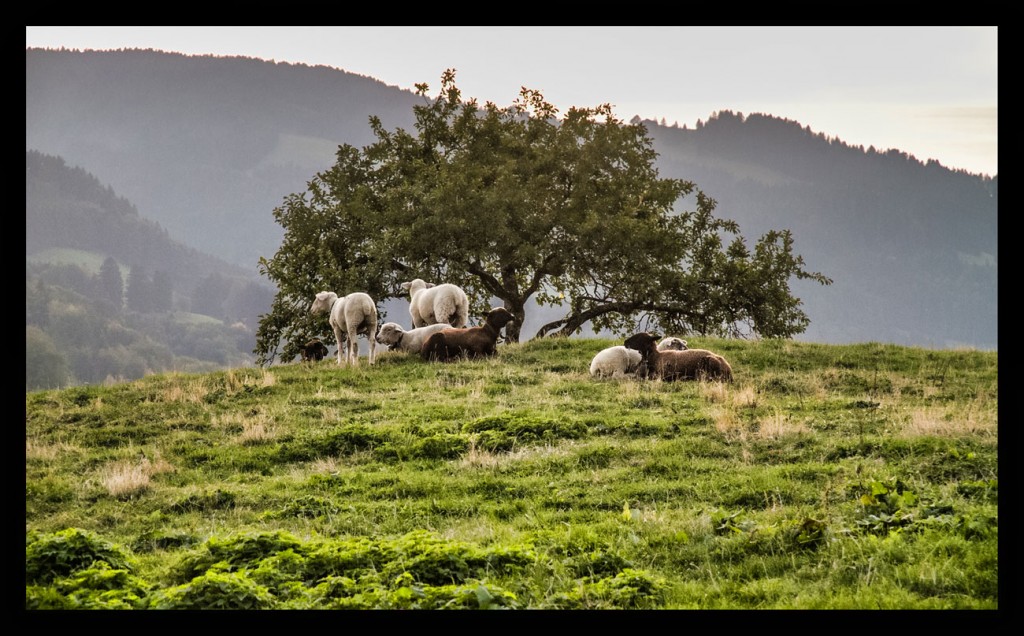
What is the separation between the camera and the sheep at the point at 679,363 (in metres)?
17.1

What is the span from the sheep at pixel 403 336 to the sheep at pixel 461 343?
3.48 ft

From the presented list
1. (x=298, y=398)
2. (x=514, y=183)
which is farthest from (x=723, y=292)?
(x=298, y=398)

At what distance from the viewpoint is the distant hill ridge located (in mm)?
34969

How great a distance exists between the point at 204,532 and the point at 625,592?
4.38 m

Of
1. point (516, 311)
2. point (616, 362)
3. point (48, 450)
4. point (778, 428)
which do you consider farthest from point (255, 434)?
point (516, 311)

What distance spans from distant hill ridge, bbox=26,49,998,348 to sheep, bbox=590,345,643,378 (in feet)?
18.4

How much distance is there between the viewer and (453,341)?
20484 mm

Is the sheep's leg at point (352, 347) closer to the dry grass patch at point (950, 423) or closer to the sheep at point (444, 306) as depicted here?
the sheep at point (444, 306)

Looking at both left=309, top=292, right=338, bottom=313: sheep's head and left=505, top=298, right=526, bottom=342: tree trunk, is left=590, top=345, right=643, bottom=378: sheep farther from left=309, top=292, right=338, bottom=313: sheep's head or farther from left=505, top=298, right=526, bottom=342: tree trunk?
left=505, top=298, right=526, bottom=342: tree trunk

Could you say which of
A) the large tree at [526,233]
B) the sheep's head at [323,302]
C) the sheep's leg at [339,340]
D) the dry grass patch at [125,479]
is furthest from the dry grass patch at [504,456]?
the large tree at [526,233]

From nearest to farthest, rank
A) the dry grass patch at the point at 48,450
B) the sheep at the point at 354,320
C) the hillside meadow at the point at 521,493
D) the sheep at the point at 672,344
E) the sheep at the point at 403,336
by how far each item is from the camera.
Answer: the hillside meadow at the point at 521,493 < the dry grass patch at the point at 48,450 < the sheep at the point at 672,344 < the sheep at the point at 354,320 < the sheep at the point at 403,336

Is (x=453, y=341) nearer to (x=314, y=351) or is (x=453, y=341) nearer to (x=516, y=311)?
(x=314, y=351)

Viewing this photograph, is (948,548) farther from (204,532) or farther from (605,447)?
(204,532)
